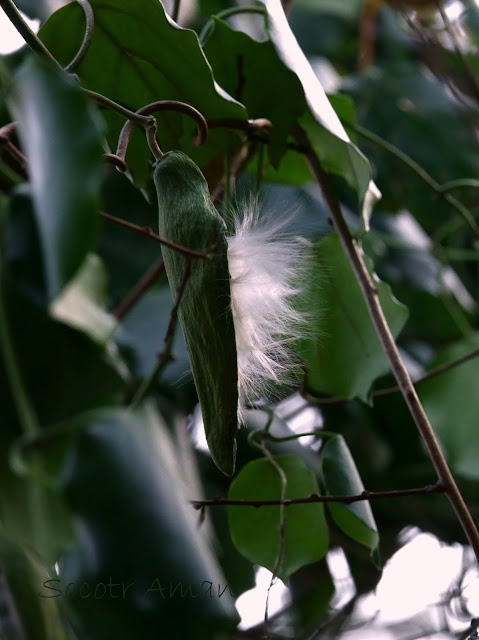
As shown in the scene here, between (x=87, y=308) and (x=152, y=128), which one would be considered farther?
(x=87, y=308)

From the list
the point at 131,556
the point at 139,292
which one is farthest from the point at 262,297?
the point at 139,292

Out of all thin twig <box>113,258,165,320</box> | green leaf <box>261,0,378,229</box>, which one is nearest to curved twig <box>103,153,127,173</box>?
green leaf <box>261,0,378,229</box>

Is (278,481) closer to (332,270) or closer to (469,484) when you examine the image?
(332,270)

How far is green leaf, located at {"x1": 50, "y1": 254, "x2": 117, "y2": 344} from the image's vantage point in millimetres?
556

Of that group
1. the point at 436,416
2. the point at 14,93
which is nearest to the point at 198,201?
the point at 14,93

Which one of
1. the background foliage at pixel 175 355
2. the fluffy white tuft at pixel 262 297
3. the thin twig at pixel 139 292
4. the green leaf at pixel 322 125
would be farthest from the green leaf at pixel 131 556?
the thin twig at pixel 139 292

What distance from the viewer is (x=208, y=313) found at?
40 centimetres

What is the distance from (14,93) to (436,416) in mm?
629

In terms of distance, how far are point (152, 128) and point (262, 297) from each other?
0.11 meters

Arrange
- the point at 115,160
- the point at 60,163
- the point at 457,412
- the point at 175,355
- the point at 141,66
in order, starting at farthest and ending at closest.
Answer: the point at 457,412 < the point at 175,355 < the point at 141,66 < the point at 115,160 < the point at 60,163

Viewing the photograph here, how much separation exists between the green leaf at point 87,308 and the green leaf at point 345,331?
15 cm

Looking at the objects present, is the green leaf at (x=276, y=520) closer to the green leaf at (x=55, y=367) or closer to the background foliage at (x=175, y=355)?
the background foliage at (x=175, y=355)

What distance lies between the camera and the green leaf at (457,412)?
0.84 metres

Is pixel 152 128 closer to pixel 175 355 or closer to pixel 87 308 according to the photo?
pixel 87 308
